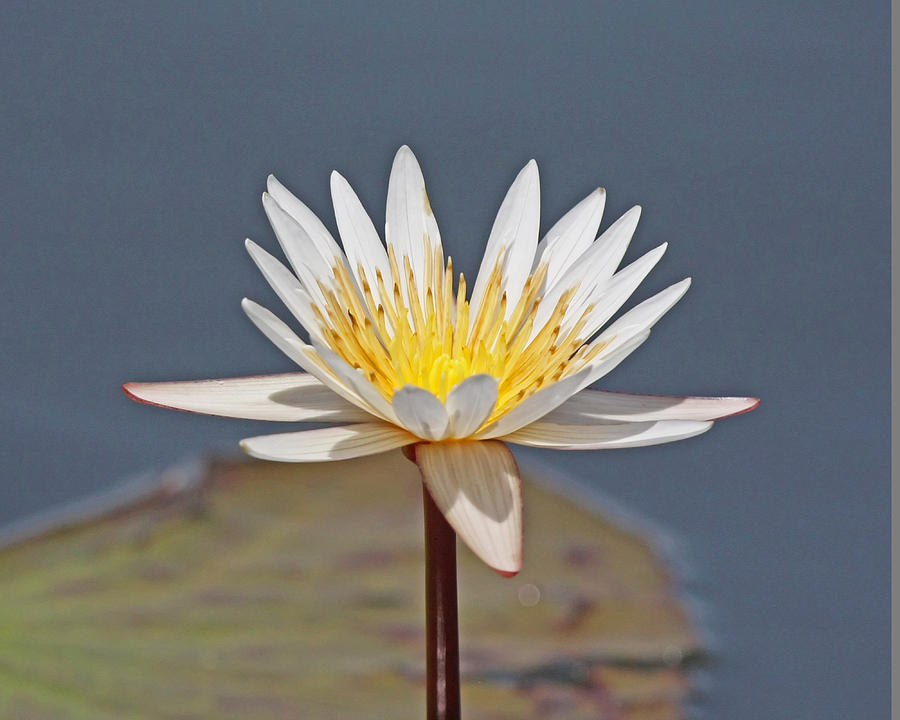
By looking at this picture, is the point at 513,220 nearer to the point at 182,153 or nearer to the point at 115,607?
the point at 115,607

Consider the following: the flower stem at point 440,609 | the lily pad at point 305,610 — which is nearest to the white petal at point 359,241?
the flower stem at point 440,609

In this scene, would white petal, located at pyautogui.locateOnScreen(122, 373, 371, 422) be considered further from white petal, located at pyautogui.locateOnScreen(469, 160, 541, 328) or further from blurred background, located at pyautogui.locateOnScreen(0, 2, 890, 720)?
blurred background, located at pyautogui.locateOnScreen(0, 2, 890, 720)

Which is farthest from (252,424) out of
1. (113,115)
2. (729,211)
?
(729,211)

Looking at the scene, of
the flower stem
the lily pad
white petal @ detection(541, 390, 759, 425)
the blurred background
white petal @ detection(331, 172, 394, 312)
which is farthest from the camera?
the blurred background

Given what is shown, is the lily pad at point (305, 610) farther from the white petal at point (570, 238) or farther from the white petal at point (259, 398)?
the white petal at point (570, 238)

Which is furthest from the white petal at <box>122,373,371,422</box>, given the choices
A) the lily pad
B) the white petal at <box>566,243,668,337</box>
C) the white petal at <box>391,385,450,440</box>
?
the lily pad
